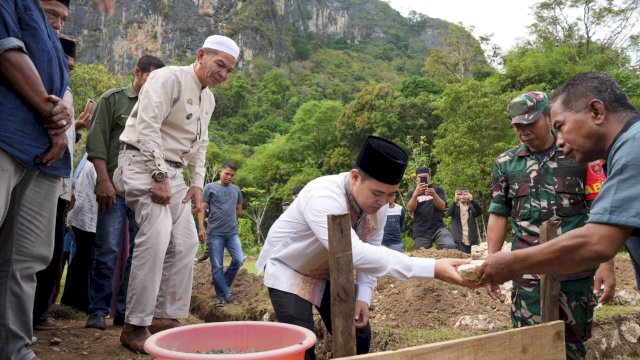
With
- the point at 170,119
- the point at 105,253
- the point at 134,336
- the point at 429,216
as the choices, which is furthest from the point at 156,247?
the point at 429,216

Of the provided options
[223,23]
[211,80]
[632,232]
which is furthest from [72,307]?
[223,23]

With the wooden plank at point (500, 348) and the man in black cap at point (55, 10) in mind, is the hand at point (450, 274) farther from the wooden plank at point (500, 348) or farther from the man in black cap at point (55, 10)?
the man in black cap at point (55, 10)

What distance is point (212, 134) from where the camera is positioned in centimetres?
5828

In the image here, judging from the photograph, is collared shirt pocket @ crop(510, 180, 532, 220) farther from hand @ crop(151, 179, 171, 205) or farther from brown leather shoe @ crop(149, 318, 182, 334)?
brown leather shoe @ crop(149, 318, 182, 334)

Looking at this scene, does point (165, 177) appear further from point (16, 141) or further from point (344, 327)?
point (344, 327)

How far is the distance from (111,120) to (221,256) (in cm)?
506

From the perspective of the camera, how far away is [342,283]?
8.70 feet

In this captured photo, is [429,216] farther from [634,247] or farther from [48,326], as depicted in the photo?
[634,247]

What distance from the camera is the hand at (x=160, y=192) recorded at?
4090 mm

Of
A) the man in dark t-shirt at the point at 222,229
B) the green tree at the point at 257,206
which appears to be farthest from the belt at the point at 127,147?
the green tree at the point at 257,206

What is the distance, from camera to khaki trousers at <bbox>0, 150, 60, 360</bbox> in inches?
111

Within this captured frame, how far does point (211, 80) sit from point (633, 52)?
38046 mm

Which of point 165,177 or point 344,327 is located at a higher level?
point 165,177

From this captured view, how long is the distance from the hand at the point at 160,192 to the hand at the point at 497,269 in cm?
225
